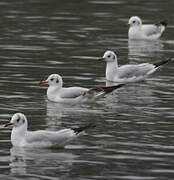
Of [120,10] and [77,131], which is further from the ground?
[120,10]

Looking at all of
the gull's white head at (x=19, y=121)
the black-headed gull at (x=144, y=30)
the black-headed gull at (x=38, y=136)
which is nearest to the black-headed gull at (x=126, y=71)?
the black-headed gull at (x=144, y=30)

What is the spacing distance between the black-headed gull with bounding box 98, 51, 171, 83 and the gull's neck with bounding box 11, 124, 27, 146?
269 inches

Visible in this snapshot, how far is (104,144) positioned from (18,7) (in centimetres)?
1837

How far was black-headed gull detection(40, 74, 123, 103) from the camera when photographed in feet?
61.5

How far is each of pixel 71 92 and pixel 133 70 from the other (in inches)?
126

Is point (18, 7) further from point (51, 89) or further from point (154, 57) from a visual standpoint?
point (51, 89)

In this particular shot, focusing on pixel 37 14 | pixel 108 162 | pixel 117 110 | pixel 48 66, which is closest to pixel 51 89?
pixel 117 110

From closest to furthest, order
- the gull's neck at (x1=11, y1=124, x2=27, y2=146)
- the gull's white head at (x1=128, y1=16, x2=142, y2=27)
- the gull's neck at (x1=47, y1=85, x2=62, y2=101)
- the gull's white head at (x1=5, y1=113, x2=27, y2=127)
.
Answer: the gull's neck at (x1=11, y1=124, x2=27, y2=146), the gull's white head at (x1=5, y1=113, x2=27, y2=127), the gull's neck at (x1=47, y1=85, x2=62, y2=101), the gull's white head at (x1=128, y1=16, x2=142, y2=27)

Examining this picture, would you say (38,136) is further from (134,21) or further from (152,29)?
(134,21)

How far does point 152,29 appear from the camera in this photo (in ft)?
93.2

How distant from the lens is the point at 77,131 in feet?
49.3

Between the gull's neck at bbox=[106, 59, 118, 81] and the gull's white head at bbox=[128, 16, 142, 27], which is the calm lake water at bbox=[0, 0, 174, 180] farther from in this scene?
the gull's white head at bbox=[128, 16, 142, 27]

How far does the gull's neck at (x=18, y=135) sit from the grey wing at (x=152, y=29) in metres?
13.6

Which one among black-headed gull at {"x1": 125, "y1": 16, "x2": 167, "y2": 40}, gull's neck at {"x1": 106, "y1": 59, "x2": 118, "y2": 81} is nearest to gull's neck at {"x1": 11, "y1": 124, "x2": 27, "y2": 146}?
gull's neck at {"x1": 106, "y1": 59, "x2": 118, "y2": 81}
